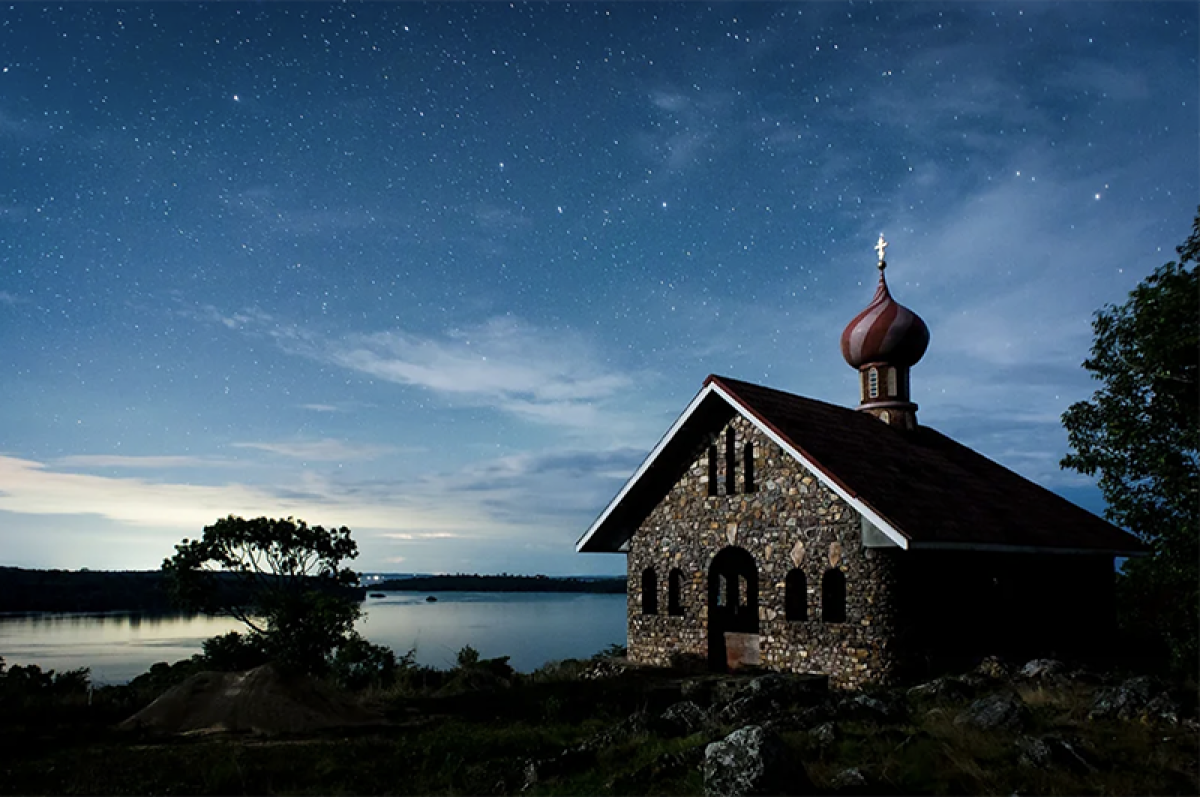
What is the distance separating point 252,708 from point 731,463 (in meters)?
11.2

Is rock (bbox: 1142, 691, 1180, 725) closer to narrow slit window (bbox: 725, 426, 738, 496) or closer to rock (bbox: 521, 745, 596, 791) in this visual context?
rock (bbox: 521, 745, 596, 791)

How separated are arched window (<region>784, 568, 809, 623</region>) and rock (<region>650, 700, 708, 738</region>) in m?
6.12

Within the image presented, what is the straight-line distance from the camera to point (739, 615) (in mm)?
25938

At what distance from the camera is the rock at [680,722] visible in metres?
12.6

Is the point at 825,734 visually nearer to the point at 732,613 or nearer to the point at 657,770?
the point at 657,770

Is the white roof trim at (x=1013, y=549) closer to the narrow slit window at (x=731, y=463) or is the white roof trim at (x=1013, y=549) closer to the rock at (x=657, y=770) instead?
the narrow slit window at (x=731, y=463)

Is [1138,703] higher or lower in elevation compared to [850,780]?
higher

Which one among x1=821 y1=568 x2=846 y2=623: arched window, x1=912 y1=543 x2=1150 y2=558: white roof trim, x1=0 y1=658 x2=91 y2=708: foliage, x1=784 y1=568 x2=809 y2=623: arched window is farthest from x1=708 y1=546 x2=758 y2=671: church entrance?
x1=0 y1=658 x2=91 y2=708: foliage

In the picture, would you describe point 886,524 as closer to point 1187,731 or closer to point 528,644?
point 1187,731

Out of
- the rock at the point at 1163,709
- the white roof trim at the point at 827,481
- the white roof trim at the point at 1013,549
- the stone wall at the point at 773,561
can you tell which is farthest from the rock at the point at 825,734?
the stone wall at the point at 773,561

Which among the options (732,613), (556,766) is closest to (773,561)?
(732,613)

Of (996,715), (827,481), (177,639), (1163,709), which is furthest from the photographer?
(177,639)

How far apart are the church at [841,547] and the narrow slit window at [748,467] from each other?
35 millimetres

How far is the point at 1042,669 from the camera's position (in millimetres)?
16094
